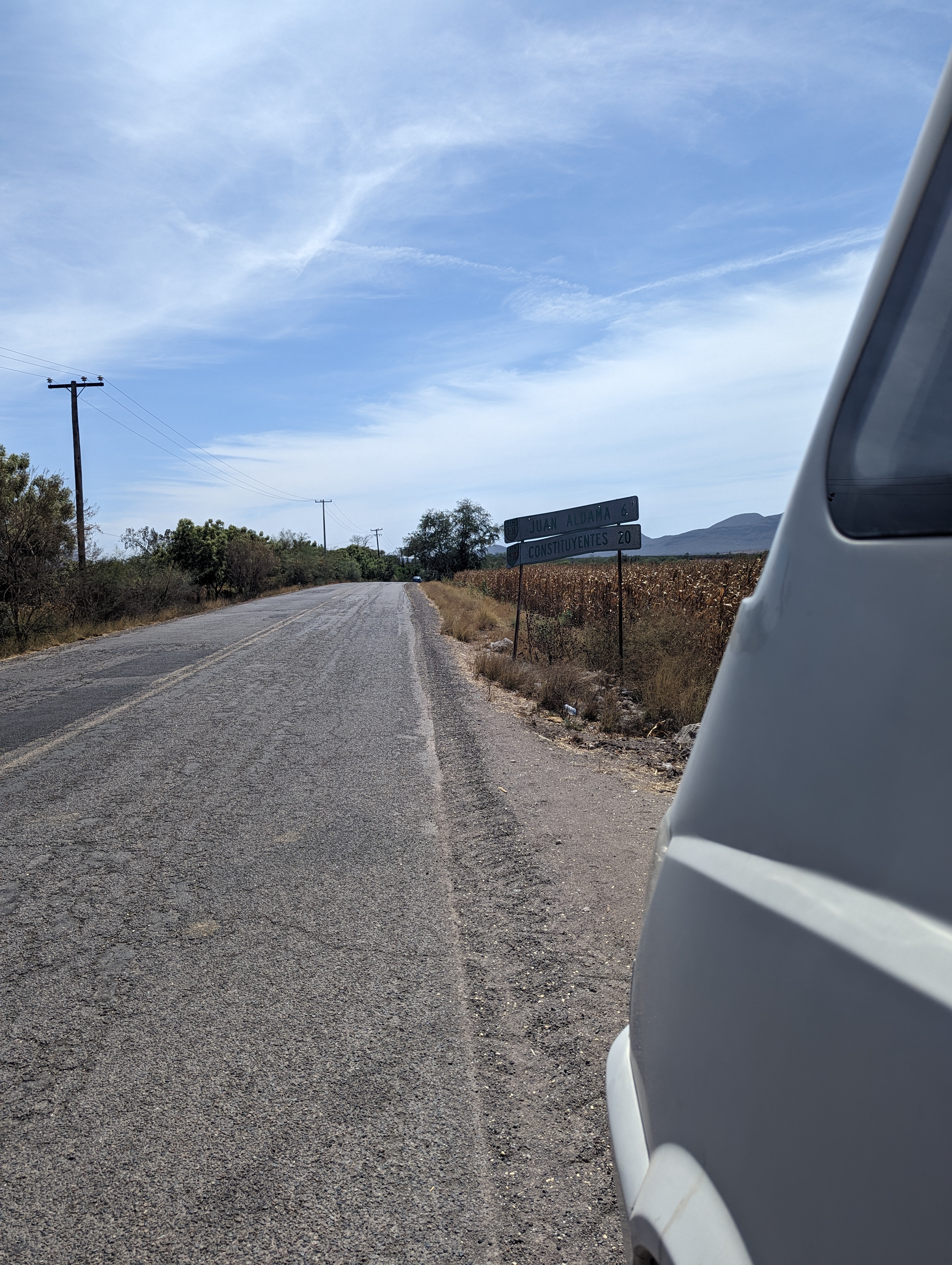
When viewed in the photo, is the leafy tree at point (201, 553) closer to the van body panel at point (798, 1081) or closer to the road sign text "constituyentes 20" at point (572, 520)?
the road sign text "constituyentes 20" at point (572, 520)

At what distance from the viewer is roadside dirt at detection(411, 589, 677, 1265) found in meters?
2.39

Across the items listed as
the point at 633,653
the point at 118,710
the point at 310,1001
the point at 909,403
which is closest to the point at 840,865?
the point at 909,403

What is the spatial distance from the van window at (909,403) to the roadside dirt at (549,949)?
200 centimetres

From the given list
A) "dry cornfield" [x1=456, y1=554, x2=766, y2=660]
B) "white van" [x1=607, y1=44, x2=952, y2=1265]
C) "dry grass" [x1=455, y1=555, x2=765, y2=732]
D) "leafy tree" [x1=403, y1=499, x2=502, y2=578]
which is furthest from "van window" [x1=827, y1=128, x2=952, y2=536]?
"leafy tree" [x1=403, y1=499, x2=502, y2=578]

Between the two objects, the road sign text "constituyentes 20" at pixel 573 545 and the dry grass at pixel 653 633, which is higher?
the road sign text "constituyentes 20" at pixel 573 545

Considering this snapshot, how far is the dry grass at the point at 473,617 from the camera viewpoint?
19.2 m

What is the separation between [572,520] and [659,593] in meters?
4.04

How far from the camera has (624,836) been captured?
541 cm

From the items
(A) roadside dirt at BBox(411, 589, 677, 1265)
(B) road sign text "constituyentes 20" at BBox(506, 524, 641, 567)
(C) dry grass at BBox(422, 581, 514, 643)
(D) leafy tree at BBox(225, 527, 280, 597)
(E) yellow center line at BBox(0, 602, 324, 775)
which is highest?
(D) leafy tree at BBox(225, 527, 280, 597)

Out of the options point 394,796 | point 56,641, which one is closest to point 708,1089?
point 394,796

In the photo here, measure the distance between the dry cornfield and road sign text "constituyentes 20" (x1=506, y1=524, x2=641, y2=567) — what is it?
149 centimetres

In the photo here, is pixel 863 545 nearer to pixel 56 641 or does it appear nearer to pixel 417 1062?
pixel 417 1062

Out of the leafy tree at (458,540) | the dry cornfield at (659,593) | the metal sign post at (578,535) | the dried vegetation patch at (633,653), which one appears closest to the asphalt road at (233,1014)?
the dried vegetation patch at (633,653)

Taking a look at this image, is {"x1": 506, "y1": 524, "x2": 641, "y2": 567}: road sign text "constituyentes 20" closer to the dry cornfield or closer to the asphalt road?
the dry cornfield
